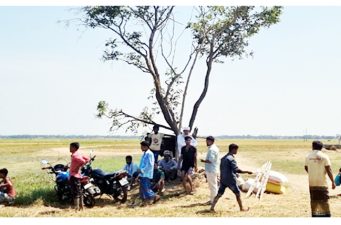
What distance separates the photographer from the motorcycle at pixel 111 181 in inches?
488

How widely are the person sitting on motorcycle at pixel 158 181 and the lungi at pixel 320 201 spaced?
5.12 metres

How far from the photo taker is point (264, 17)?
1642cm

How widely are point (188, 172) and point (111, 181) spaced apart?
1935 millimetres

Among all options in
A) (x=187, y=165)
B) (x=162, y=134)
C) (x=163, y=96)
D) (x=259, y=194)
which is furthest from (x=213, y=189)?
(x=163, y=96)

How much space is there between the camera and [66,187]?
479 inches

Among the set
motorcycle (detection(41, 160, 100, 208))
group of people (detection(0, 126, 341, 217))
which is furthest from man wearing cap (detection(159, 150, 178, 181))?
motorcycle (detection(41, 160, 100, 208))

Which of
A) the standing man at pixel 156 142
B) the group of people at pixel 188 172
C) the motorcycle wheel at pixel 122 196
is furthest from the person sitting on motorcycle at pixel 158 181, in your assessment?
the standing man at pixel 156 142

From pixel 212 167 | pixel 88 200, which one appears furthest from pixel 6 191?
pixel 212 167

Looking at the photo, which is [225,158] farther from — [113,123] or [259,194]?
[113,123]

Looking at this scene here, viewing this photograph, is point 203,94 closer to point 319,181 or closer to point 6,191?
point 6,191

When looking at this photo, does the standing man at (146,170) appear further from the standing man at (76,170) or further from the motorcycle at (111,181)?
the standing man at (76,170)

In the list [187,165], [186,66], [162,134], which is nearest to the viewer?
[187,165]

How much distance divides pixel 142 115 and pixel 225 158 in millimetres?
6341

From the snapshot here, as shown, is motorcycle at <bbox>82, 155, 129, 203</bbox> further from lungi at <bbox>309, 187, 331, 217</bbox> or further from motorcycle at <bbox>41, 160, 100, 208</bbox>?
lungi at <bbox>309, 187, 331, 217</bbox>
